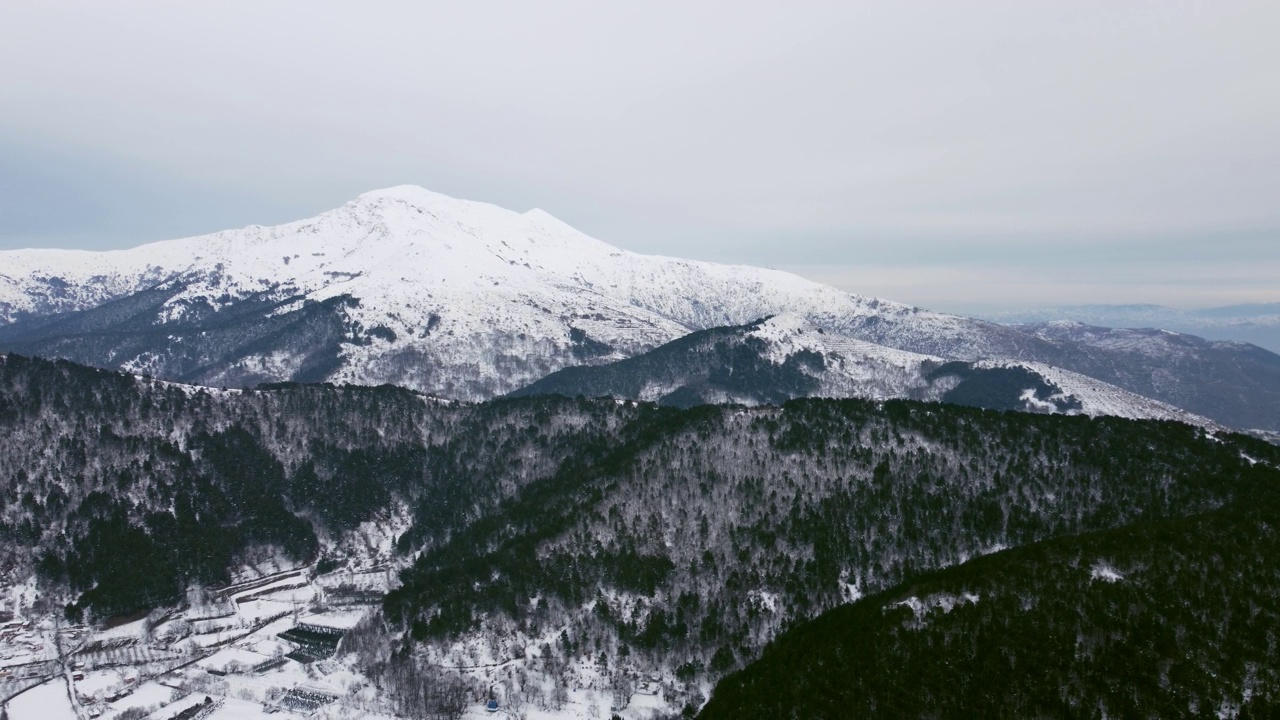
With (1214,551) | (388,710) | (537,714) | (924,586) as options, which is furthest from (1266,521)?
(388,710)

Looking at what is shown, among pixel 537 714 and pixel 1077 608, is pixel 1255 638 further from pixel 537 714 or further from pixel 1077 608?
pixel 537 714

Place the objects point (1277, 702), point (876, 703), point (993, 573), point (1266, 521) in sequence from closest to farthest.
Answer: point (1277, 702)
point (876, 703)
point (993, 573)
point (1266, 521)

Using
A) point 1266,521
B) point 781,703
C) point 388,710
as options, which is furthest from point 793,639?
point 1266,521


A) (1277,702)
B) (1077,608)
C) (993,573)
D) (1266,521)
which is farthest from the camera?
(1266,521)

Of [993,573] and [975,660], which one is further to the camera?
[993,573]

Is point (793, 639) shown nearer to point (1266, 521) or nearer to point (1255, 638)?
point (1255, 638)

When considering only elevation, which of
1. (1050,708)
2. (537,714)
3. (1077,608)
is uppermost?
(1077,608)

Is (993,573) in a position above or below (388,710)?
above
